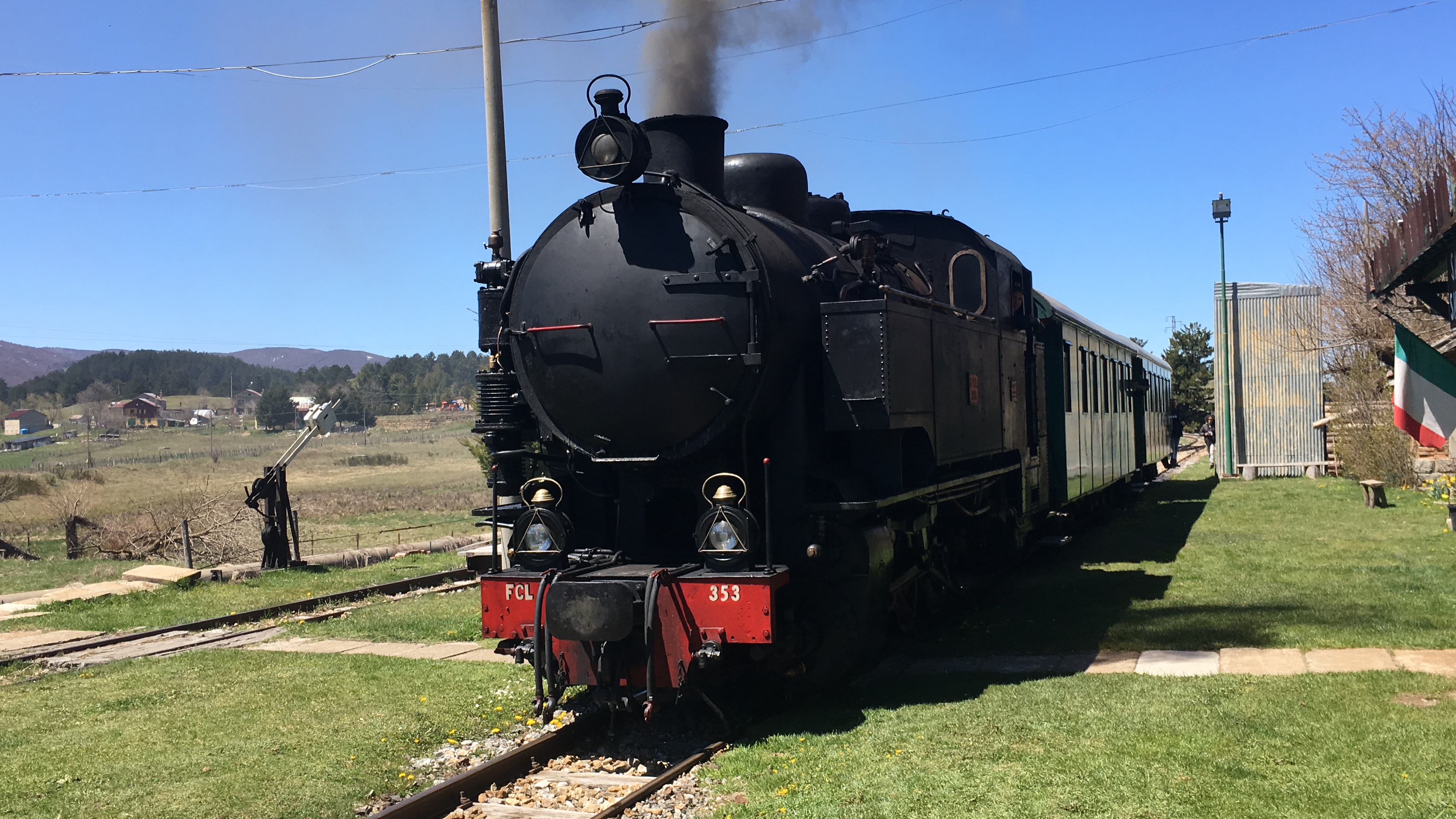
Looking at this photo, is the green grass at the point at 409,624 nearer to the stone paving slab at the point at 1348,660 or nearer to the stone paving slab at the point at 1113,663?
the stone paving slab at the point at 1113,663

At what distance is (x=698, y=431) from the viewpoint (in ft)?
22.1

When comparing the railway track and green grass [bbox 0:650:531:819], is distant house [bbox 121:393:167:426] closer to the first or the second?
green grass [bbox 0:650:531:819]

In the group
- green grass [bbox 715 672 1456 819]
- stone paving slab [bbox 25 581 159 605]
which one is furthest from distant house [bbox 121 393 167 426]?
green grass [bbox 715 672 1456 819]

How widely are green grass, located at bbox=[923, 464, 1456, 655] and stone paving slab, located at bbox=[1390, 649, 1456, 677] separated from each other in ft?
0.67

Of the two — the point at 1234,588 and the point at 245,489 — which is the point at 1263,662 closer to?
the point at 1234,588

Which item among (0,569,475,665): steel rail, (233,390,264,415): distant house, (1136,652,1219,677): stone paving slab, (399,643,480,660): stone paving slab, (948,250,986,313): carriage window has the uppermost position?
(233,390,264,415): distant house

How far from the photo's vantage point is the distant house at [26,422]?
11912cm

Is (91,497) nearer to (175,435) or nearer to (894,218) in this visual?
(894,218)

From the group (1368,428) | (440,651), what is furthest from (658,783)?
(1368,428)

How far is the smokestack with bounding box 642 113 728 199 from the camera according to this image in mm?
7227

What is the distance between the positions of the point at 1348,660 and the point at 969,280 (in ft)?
14.2

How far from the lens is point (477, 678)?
8227mm

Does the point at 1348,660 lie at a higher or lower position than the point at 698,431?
lower

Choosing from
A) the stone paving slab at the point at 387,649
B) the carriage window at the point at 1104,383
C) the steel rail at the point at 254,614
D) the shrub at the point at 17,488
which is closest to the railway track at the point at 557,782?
the stone paving slab at the point at 387,649
